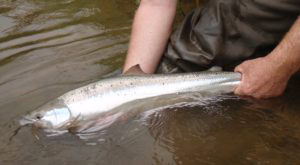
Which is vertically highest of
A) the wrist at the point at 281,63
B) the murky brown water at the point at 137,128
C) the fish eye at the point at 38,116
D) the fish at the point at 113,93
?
the wrist at the point at 281,63

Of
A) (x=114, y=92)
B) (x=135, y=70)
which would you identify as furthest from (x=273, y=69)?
(x=114, y=92)

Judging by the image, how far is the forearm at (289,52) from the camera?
2.58m

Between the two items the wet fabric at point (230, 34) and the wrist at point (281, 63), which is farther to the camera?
the wet fabric at point (230, 34)

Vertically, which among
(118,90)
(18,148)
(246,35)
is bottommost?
(18,148)

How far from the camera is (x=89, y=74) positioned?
11.2 ft

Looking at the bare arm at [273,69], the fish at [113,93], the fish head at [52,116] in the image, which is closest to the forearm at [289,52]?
the bare arm at [273,69]

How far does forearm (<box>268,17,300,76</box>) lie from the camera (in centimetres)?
258

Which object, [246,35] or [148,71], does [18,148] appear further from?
[246,35]

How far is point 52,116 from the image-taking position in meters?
2.49

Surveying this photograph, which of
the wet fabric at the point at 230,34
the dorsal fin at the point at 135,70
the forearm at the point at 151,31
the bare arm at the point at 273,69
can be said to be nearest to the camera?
the bare arm at the point at 273,69

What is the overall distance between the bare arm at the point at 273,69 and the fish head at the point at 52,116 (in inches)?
39.7

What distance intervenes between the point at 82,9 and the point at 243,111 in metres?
2.80

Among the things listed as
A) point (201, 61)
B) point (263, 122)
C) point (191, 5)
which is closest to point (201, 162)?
point (263, 122)

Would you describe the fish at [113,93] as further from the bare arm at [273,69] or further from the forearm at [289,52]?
the forearm at [289,52]
